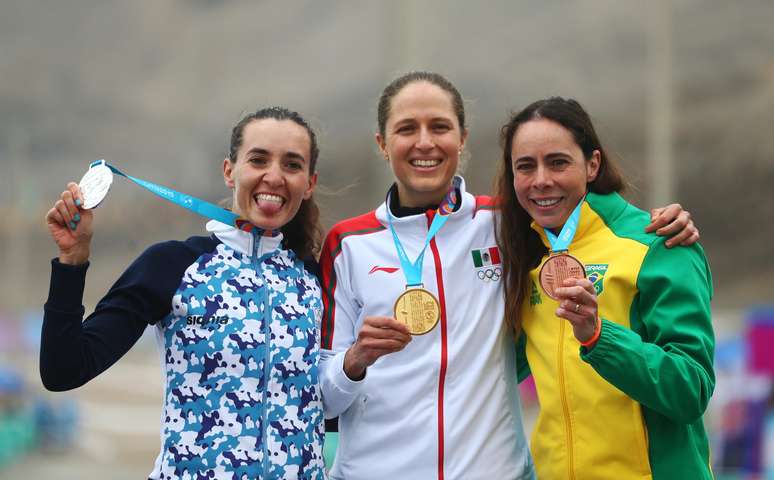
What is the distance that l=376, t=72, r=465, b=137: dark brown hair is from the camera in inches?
126

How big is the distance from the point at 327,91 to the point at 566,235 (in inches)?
1663

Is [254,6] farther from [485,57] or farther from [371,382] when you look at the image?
[371,382]

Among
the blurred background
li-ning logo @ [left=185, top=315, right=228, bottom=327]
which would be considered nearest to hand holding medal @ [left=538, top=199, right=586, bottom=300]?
li-ning logo @ [left=185, top=315, right=228, bottom=327]

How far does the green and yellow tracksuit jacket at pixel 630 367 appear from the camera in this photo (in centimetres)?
251

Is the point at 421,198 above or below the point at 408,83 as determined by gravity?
below

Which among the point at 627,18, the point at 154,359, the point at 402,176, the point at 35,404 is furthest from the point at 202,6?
the point at 402,176

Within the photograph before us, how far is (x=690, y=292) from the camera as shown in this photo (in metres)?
2.62

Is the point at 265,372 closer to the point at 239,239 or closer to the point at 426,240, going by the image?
the point at 239,239

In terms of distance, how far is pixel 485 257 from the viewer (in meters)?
3.06

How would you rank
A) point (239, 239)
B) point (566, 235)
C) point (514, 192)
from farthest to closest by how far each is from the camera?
point (514, 192), point (239, 239), point (566, 235)

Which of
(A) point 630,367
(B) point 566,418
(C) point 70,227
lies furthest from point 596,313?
(C) point 70,227

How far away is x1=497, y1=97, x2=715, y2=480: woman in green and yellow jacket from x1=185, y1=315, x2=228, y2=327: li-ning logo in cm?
90

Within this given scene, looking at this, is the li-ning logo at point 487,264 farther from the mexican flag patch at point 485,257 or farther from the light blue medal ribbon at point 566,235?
the light blue medal ribbon at point 566,235

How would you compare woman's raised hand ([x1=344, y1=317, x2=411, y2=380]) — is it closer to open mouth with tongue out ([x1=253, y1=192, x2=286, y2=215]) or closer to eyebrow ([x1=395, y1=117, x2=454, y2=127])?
open mouth with tongue out ([x1=253, y1=192, x2=286, y2=215])
